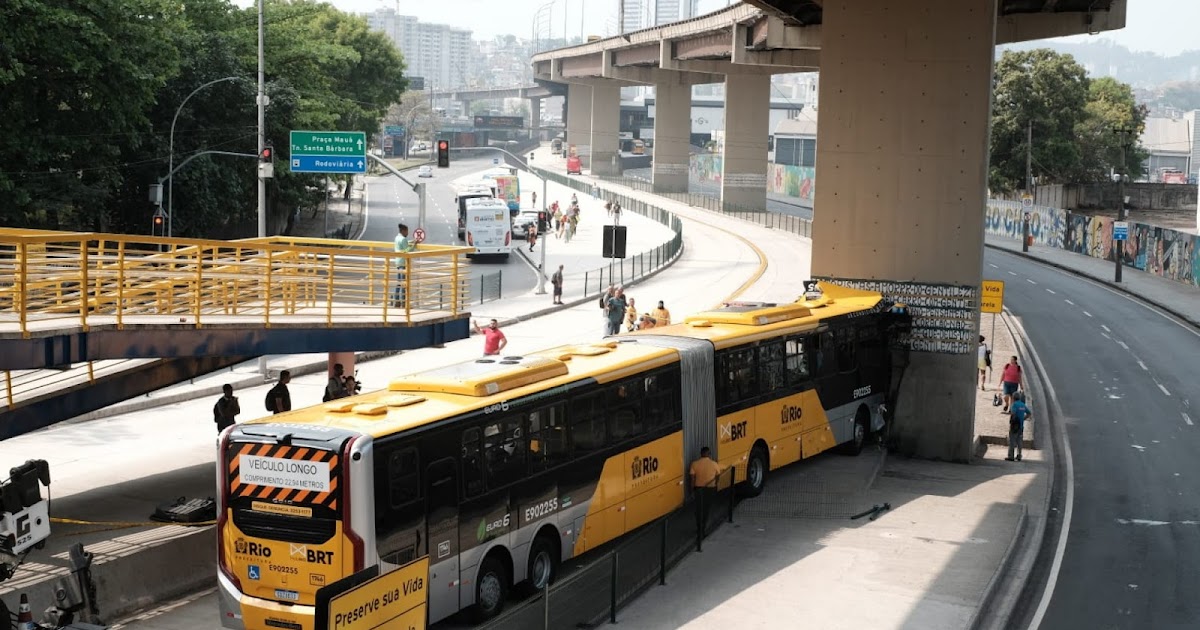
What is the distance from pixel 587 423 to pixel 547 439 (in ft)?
3.63

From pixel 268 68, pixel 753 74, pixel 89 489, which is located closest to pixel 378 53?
pixel 753 74

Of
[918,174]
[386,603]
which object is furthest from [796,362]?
[386,603]

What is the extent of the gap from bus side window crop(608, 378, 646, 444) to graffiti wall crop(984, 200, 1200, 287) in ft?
204

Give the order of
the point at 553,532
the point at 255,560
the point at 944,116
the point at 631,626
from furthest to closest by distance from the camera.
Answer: the point at 944,116, the point at 553,532, the point at 631,626, the point at 255,560

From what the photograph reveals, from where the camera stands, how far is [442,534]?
16.4 meters

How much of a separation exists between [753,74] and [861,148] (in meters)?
72.7

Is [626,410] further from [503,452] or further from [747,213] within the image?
[747,213]

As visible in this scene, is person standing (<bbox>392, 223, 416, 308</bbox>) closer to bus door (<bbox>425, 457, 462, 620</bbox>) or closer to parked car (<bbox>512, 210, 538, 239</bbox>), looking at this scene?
bus door (<bbox>425, 457, 462, 620</bbox>)

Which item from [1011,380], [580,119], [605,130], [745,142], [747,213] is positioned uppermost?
[580,119]

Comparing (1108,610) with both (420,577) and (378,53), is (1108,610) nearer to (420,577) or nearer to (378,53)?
(420,577)

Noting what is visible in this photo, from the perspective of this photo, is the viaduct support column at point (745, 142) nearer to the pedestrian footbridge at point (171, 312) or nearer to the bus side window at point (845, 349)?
the bus side window at point (845, 349)

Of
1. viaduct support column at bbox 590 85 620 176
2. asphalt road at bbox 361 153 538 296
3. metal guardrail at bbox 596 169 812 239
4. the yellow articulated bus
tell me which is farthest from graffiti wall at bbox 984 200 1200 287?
the yellow articulated bus

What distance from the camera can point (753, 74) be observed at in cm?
10250

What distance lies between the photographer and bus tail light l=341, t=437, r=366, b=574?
15109 millimetres
